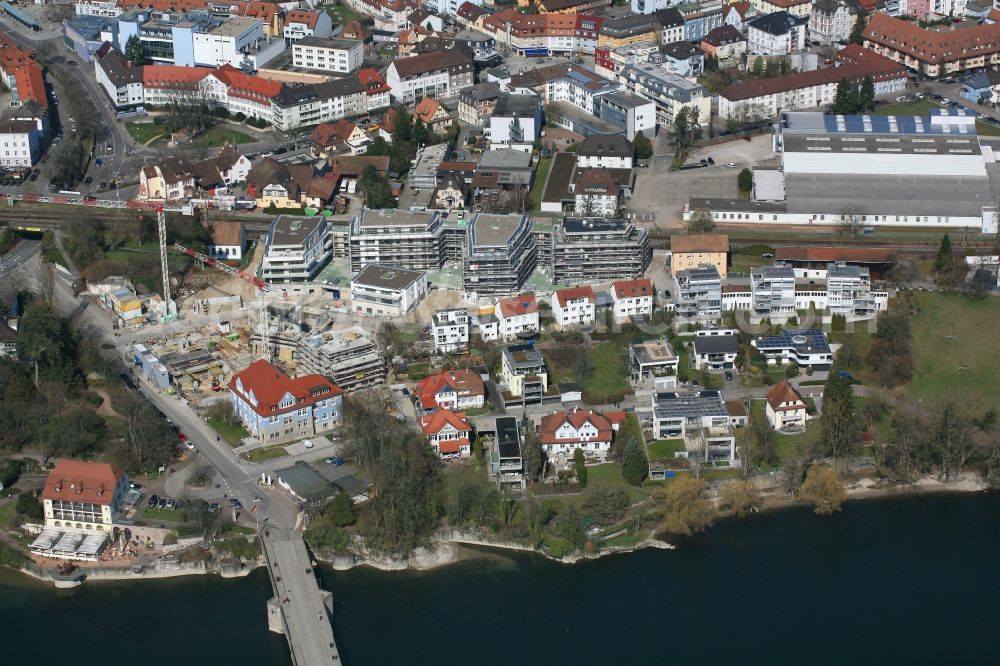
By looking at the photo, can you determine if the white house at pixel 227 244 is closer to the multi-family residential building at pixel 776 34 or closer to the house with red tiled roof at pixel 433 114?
the house with red tiled roof at pixel 433 114

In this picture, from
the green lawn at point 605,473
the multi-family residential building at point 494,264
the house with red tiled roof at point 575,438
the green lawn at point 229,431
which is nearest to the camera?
the green lawn at point 605,473

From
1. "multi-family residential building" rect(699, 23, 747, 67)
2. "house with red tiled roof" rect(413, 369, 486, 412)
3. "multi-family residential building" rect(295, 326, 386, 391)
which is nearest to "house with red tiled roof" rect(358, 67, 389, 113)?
"multi-family residential building" rect(699, 23, 747, 67)

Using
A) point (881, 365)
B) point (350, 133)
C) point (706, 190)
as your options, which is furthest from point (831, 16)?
point (881, 365)

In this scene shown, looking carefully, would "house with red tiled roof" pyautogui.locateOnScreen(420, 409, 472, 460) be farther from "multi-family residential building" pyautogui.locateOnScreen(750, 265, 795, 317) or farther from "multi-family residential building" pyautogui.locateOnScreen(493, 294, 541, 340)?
"multi-family residential building" pyautogui.locateOnScreen(750, 265, 795, 317)

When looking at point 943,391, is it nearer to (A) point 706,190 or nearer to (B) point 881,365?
(B) point 881,365

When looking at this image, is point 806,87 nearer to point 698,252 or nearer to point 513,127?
point 513,127

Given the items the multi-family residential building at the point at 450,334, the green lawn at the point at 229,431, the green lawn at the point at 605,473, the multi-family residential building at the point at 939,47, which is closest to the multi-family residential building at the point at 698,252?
the multi-family residential building at the point at 450,334
